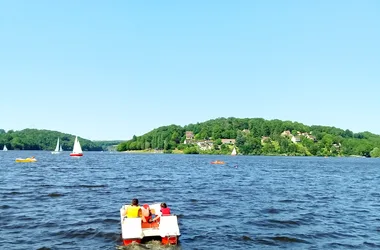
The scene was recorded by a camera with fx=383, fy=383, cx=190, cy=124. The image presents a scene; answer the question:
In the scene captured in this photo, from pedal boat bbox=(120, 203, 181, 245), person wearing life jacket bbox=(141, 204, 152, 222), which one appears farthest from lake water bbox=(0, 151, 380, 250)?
person wearing life jacket bbox=(141, 204, 152, 222)

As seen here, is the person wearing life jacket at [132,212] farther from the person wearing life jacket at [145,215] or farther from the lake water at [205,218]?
the lake water at [205,218]

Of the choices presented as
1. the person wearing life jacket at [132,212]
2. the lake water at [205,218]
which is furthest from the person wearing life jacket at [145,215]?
the lake water at [205,218]

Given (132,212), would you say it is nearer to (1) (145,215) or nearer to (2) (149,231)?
(1) (145,215)

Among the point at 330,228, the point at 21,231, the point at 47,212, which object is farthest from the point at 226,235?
the point at 47,212

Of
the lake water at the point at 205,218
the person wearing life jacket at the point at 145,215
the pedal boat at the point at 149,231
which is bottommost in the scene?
the lake water at the point at 205,218

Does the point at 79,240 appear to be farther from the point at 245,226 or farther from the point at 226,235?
the point at 245,226

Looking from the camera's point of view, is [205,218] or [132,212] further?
[205,218]

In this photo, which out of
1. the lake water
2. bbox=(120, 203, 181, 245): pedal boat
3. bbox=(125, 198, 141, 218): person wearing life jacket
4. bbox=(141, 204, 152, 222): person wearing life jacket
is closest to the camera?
bbox=(120, 203, 181, 245): pedal boat

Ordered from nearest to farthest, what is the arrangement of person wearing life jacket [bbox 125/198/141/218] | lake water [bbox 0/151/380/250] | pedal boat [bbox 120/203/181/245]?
pedal boat [bbox 120/203/181/245] → person wearing life jacket [bbox 125/198/141/218] → lake water [bbox 0/151/380/250]

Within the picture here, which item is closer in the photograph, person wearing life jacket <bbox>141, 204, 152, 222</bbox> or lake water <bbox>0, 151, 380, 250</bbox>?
person wearing life jacket <bbox>141, 204, 152, 222</bbox>

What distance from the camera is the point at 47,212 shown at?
2803 cm

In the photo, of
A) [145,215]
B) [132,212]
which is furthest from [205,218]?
[132,212]

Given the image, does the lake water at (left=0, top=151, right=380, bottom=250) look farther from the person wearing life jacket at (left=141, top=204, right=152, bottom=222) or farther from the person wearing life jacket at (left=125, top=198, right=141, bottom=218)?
the person wearing life jacket at (left=141, top=204, right=152, bottom=222)

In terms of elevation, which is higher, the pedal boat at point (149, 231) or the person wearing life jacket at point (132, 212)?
the person wearing life jacket at point (132, 212)
